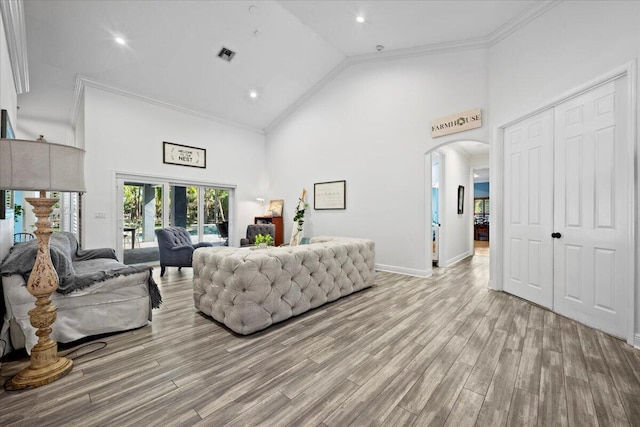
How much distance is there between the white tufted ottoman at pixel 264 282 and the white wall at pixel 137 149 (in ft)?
10.5

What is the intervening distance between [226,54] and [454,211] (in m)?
5.82

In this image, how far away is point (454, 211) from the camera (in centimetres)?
642

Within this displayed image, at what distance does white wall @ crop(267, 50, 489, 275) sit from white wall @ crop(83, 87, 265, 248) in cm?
187

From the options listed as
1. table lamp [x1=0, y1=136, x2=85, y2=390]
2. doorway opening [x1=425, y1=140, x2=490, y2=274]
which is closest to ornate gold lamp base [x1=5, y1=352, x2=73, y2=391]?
table lamp [x1=0, y1=136, x2=85, y2=390]

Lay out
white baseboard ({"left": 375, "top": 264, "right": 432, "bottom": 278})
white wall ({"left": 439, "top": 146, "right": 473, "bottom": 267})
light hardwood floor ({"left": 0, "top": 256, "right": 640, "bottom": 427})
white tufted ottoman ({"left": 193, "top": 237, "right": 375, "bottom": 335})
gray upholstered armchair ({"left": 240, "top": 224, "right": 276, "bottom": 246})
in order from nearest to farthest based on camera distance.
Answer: light hardwood floor ({"left": 0, "top": 256, "right": 640, "bottom": 427})
white tufted ottoman ({"left": 193, "top": 237, "right": 375, "bottom": 335})
white baseboard ({"left": 375, "top": 264, "right": 432, "bottom": 278})
white wall ({"left": 439, "top": 146, "right": 473, "bottom": 267})
gray upholstered armchair ({"left": 240, "top": 224, "right": 276, "bottom": 246})

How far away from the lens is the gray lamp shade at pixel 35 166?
159 centimetres

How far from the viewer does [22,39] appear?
11.4 ft

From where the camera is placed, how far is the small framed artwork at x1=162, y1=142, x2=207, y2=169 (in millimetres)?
5750

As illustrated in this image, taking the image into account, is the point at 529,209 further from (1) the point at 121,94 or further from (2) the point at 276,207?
(1) the point at 121,94

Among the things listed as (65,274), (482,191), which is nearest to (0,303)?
(65,274)

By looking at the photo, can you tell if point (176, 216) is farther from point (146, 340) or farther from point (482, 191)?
point (482, 191)

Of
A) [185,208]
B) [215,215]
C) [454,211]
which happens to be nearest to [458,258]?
[454,211]

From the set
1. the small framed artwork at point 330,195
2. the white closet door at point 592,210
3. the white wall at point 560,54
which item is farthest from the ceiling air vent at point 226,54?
the white closet door at point 592,210

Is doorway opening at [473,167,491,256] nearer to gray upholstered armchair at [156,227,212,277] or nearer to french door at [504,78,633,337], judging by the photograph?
french door at [504,78,633,337]
